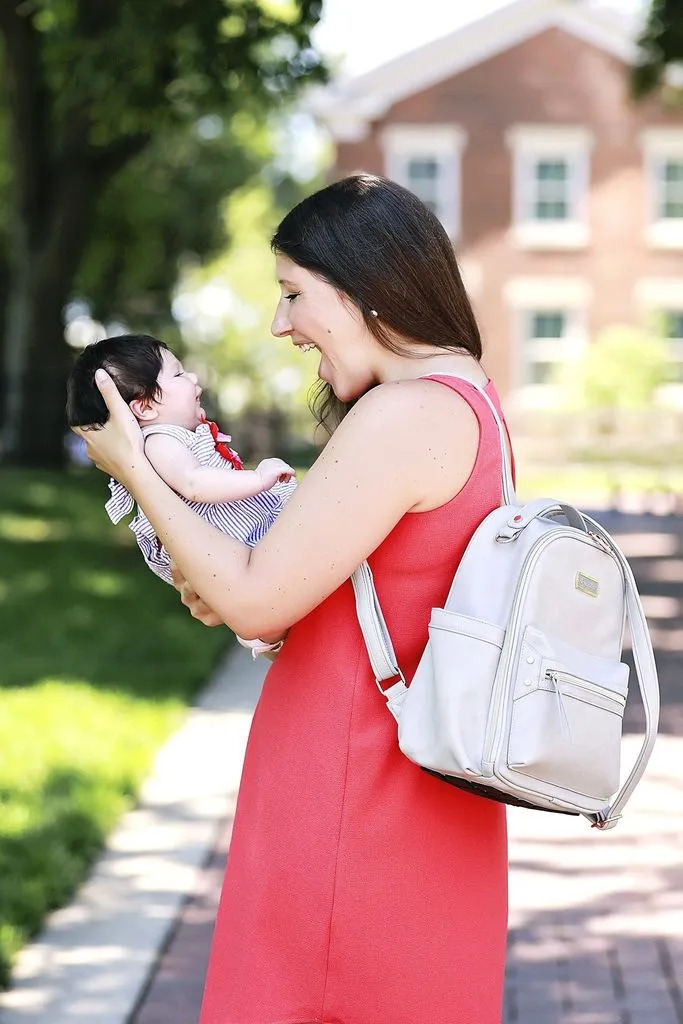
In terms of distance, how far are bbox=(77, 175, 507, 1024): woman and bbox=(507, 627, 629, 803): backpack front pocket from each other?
0.18m

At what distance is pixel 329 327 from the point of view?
1980 mm

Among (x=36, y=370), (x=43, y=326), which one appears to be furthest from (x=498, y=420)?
(x=36, y=370)

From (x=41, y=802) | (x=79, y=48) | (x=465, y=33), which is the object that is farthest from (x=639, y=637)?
(x=465, y=33)

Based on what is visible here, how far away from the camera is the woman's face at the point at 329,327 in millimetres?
1974

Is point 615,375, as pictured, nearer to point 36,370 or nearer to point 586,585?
point 36,370

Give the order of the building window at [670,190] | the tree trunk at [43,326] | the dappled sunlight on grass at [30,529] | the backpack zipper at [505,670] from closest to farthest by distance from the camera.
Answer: the backpack zipper at [505,670] < the dappled sunlight on grass at [30,529] < the tree trunk at [43,326] < the building window at [670,190]

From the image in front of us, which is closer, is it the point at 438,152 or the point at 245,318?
the point at 438,152

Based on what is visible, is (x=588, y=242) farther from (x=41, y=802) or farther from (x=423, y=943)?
(x=423, y=943)

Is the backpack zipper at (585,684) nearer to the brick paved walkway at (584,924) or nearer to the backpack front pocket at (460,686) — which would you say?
the backpack front pocket at (460,686)

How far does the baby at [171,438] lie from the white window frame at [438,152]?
27069 mm

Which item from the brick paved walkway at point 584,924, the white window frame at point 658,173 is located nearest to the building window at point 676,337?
the white window frame at point 658,173

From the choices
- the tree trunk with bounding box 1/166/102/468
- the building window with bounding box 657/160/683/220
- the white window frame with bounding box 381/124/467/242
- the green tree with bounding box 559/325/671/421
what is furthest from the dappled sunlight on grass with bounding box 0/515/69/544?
the building window with bounding box 657/160/683/220

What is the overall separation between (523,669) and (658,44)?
13.0 metres

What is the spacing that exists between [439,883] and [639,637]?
42cm
